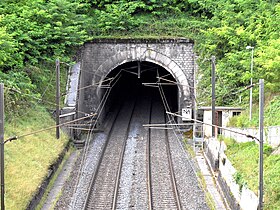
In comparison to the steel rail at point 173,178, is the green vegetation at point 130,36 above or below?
above

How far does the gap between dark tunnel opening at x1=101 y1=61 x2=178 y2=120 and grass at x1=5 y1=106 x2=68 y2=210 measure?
791 cm

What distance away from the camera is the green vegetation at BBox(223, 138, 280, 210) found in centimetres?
1320

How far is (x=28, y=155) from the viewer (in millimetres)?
18250

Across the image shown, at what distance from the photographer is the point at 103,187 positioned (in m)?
18.0

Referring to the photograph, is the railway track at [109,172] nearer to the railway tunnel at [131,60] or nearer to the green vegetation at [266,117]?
the railway tunnel at [131,60]

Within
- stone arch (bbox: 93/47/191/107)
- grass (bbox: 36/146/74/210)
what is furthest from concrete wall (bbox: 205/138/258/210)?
grass (bbox: 36/146/74/210)

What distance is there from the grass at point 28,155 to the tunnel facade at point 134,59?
497cm

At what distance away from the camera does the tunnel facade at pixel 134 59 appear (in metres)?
26.9

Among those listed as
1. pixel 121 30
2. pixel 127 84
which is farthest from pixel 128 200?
pixel 127 84

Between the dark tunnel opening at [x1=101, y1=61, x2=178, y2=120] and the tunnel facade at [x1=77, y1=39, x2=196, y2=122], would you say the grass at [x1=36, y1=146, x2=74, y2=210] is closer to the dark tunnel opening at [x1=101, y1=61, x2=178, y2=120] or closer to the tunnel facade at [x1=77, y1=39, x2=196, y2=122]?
the tunnel facade at [x1=77, y1=39, x2=196, y2=122]

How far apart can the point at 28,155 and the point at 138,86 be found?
2127 centimetres

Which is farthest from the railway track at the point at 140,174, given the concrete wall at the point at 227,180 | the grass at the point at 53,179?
the grass at the point at 53,179

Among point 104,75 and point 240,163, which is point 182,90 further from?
point 240,163

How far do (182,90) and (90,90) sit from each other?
5206 mm
